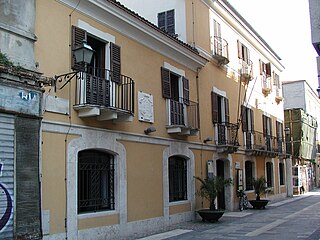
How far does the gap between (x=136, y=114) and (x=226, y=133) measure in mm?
7257

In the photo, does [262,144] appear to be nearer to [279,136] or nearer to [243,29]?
[279,136]

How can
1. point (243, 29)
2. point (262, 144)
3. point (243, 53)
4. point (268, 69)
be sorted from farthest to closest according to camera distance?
point (268, 69) < point (262, 144) < point (243, 53) < point (243, 29)

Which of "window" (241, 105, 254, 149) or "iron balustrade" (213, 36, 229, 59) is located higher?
"iron balustrade" (213, 36, 229, 59)

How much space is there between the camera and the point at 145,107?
13.1 m

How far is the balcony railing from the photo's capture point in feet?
Result: 71.1

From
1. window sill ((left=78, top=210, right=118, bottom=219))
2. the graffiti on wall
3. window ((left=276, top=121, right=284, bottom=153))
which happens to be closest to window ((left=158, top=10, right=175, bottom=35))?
window sill ((left=78, top=210, right=118, bottom=219))

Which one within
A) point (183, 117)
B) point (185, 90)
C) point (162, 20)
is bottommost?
point (183, 117)

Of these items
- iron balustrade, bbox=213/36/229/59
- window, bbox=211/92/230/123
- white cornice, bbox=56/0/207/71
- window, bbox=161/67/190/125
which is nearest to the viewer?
white cornice, bbox=56/0/207/71

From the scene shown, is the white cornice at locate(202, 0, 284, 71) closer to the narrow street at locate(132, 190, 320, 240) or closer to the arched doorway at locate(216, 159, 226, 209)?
the arched doorway at locate(216, 159, 226, 209)

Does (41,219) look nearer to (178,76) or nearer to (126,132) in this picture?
(126,132)

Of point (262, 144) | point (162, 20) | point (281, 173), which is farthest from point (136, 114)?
point (281, 173)

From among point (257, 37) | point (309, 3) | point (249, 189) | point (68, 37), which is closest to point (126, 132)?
point (68, 37)

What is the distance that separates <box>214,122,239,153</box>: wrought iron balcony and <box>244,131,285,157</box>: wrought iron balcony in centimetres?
236

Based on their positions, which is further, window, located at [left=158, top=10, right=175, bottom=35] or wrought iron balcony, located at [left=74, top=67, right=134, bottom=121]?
window, located at [left=158, top=10, right=175, bottom=35]
